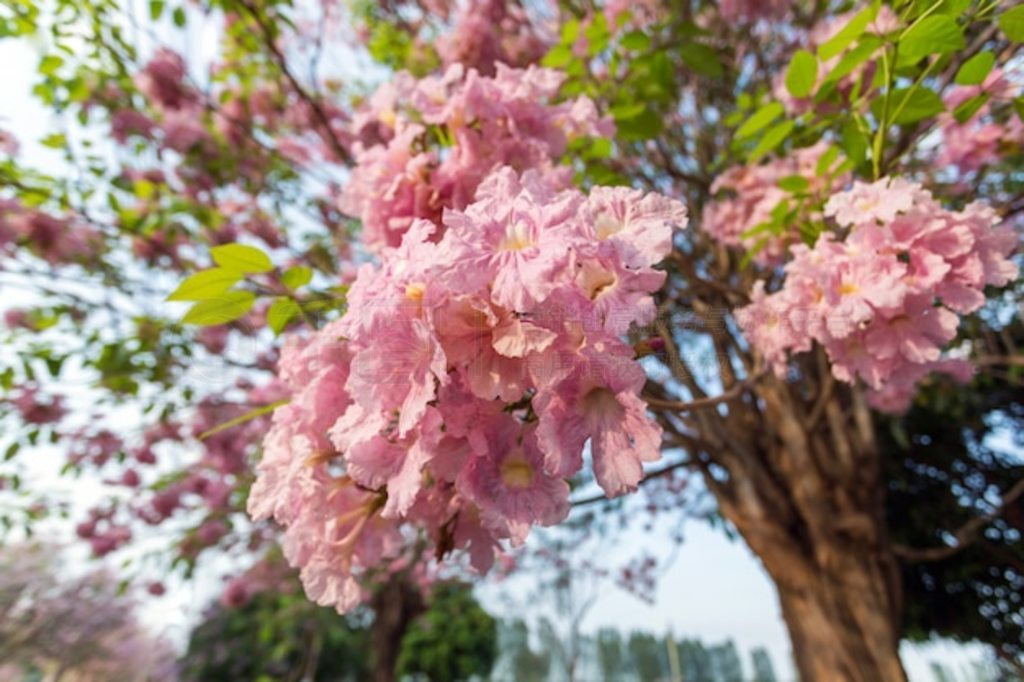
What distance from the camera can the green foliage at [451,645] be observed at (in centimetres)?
1620

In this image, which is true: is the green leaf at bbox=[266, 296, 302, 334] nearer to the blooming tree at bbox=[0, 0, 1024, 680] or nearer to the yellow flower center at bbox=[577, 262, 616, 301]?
the blooming tree at bbox=[0, 0, 1024, 680]

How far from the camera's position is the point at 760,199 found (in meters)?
2.12

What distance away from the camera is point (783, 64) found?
338 cm

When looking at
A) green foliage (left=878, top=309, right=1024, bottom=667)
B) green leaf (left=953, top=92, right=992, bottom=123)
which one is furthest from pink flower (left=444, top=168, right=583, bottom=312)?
green foliage (left=878, top=309, right=1024, bottom=667)

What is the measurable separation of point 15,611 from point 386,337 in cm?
2049

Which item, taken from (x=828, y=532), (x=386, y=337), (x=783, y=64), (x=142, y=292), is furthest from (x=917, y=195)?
(x=142, y=292)

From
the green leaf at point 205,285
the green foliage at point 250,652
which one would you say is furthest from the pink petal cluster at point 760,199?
the green foliage at point 250,652

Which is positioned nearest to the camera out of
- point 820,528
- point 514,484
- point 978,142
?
point 514,484

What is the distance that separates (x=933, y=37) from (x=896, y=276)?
1.40ft

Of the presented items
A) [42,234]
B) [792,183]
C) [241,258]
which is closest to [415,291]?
[241,258]

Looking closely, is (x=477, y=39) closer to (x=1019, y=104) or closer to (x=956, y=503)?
(x=1019, y=104)

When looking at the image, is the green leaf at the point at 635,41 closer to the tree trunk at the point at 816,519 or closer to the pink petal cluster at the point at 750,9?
the tree trunk at the point at 816,519

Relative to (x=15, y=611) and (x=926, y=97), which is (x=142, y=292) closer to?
(x=926, y=97)

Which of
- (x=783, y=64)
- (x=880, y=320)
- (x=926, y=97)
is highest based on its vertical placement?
(x=783, y=64)
